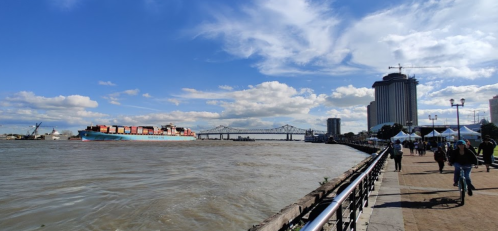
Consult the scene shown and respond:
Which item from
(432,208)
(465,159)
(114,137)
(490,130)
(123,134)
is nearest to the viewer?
(432,208)

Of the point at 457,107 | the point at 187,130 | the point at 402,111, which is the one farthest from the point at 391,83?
the point at 457,107

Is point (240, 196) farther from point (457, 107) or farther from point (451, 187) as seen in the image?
point (457, 107)

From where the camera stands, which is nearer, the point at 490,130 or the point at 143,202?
the point at 143,202

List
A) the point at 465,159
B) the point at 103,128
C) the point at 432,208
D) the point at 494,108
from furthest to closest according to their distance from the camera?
1. the point at 494,108
2. the point at 103,128
3. the point at 465,159
4. the point at 432,208

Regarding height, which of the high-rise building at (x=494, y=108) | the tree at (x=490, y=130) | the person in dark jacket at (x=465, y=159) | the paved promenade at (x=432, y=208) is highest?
the high-rise building at (x=494, y=108)

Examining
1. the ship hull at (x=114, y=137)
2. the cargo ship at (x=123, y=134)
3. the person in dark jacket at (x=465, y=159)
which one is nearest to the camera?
the person in dark jacket at (x=465, y=159)

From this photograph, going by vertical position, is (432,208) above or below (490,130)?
below

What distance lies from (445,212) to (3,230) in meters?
9.90

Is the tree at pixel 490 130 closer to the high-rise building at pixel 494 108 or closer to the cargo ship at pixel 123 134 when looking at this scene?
the high-rise building at pixel 494 108

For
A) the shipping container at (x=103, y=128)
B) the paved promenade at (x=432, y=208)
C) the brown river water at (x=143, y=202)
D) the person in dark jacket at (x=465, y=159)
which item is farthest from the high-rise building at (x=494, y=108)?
the person in dark jacket at (x=465, y=159)

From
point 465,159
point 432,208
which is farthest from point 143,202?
point 465,159

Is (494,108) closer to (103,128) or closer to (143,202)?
(103,128)

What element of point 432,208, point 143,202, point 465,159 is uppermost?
point 465,159

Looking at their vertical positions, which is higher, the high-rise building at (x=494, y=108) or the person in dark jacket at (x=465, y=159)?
the high-rise building at (x=494, y=108)
